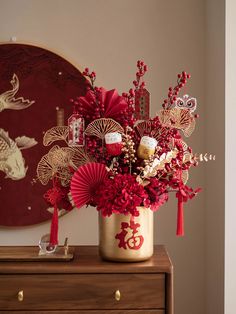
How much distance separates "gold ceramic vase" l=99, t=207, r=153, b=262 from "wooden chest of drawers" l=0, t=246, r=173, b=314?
6 centimetres

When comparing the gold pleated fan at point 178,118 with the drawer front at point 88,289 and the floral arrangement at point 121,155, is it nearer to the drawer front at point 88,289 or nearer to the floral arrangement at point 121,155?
the floral arrangement at point 121,155

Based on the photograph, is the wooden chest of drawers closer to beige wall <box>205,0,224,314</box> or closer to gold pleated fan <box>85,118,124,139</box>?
gold pleated fan <box>85,118,124,139</box>

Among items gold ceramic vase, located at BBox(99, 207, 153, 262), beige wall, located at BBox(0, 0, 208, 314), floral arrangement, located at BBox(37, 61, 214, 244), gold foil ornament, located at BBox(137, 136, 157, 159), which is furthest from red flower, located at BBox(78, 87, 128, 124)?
beige wall, located at BBox(0, 0, 208, 314)

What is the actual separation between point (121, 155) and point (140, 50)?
0.85m

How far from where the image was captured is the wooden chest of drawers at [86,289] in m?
1.54

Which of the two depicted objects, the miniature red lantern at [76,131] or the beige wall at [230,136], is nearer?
the miniature red lantern at [76,131]

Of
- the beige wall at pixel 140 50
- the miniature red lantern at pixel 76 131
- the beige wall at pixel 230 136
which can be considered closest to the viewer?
the miniature red lantern at pixel 76 131

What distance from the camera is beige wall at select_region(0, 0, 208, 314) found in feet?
7.48

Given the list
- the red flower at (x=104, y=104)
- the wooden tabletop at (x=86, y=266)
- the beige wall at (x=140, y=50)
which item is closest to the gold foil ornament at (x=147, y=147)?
the red flower at (x=104, y=104)

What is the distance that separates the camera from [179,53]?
90.3 inches

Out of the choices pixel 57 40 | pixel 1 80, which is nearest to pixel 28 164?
pixel 1 80

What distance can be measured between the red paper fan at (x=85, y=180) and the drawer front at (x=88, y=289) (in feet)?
0.80

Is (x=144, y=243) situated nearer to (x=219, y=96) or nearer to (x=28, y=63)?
(x=219, y=96)

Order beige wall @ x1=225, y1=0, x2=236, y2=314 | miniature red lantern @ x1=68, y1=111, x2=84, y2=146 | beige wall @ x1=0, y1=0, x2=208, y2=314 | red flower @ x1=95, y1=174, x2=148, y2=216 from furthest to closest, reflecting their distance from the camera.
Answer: beige wall @ x1=0, y1=0, x2=208, y2=314, beige wall @ x1=225, y1=0, x2=236, y2=314, miniature red lantern @ x1=68, y1=111, x2=84, y2=146, red flower @ x1=95, y1=174, x2=148, y2=216
